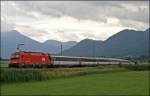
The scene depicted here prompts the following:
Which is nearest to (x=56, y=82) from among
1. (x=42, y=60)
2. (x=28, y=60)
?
(x=28, y=60)

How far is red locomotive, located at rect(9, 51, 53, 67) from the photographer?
2825 inches

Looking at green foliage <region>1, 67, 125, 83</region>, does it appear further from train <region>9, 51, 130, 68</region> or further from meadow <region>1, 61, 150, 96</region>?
train <region>9, 51, 130, 68</region>

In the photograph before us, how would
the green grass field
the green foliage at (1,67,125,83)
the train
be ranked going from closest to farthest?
the green grass field → the green foliage at (1,67,125,83) → the train

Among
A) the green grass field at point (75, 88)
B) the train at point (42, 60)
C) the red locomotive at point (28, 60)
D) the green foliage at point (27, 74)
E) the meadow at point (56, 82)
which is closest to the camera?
the green grass field at point (75, 88)

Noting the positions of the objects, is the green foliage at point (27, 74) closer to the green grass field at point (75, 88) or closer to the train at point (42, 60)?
the green grass field at point (75, 88)

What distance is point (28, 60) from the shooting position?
7356 cm

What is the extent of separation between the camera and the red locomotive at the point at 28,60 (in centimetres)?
7175

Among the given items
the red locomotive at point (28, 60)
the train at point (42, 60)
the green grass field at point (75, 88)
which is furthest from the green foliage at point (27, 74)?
the train at point (42, 60)

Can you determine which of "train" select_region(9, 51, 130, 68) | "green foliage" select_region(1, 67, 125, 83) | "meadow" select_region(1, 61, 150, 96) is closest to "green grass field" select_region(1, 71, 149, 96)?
"meadow" select_region(1, 61, 150, 96)

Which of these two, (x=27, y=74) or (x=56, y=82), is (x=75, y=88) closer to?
(x=56, y=82)

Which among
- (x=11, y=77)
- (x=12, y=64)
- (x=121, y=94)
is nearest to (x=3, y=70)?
(x=11, y=77)

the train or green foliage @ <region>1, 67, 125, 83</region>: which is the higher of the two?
the train

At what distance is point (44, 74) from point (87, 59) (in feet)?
144

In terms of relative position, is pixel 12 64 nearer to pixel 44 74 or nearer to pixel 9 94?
pixel 44 74
